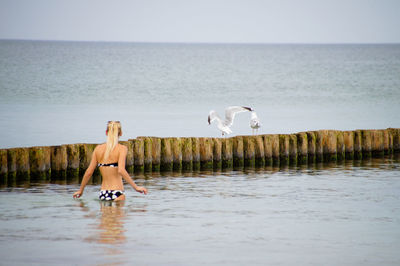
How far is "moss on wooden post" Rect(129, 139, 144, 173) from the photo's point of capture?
17.9 metres

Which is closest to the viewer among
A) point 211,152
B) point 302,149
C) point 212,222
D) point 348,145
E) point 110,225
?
point 110,225

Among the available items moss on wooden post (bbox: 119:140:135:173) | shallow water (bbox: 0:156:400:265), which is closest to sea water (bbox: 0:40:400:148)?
moss on wooden post (bbox: 119:140:135:173)

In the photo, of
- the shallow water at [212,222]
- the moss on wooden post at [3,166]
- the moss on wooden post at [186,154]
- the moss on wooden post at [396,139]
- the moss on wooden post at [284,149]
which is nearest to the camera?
the shallow water at [212,222]

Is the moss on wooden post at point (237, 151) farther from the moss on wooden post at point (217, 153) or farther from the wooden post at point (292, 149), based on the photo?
the wooden post at point (292, 149)

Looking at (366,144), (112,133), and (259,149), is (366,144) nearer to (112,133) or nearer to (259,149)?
(259,149)

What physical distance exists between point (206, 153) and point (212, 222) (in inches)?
242

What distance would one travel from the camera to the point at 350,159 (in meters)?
20.5

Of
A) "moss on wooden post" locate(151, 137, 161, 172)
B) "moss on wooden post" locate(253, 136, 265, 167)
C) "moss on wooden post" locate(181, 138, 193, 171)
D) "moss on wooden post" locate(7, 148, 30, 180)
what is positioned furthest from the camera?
"moss on wooden post" locate(253, 136, 265, 167)

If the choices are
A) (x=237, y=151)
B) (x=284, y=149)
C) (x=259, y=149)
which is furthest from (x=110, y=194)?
(x=284, y=149)

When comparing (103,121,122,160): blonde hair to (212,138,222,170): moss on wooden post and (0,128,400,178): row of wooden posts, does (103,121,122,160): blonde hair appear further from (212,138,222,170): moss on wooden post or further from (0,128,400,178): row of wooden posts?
(212,138,222,170): moss on wooden post

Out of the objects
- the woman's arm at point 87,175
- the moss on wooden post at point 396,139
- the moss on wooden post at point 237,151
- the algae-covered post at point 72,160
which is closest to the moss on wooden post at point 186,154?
the moss on wooden post at point 237,151

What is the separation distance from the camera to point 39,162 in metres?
16.6

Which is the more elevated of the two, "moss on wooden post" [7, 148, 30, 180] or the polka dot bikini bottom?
"moss on wooden post" [7, 148, 30, 180]

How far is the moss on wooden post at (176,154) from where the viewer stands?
59.8 ft
